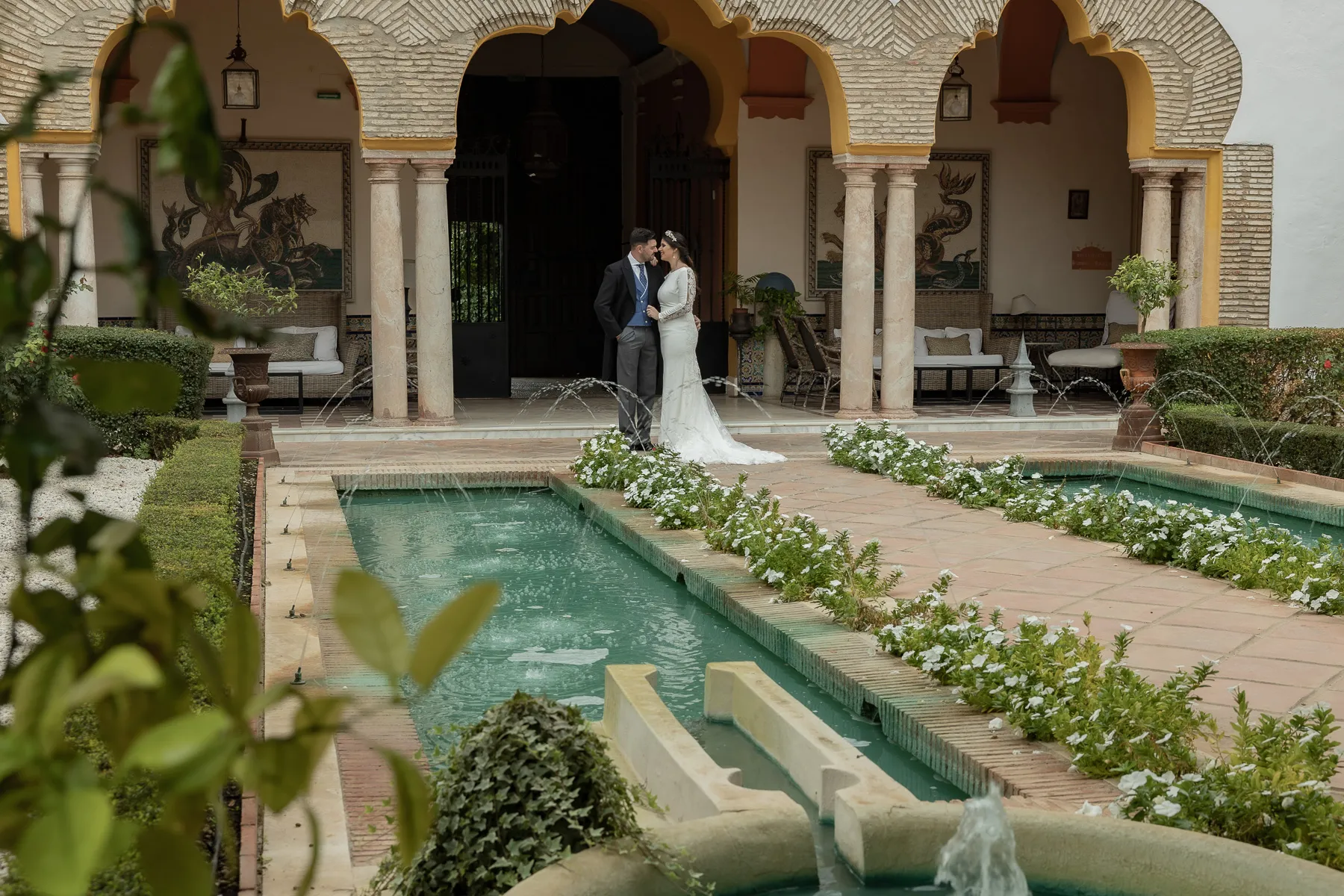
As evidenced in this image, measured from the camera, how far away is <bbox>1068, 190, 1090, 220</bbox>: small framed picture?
17078 millimetres

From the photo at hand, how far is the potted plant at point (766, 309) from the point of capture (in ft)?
50.8

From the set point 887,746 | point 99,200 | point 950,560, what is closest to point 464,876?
point 887,746

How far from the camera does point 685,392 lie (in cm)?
1110

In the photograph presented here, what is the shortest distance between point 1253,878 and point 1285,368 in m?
10.3

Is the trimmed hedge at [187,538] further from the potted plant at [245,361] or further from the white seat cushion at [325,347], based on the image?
the white seat cushion at [325,347]

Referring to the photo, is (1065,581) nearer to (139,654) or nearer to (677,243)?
(677,243)

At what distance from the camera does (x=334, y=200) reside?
50.8 ft

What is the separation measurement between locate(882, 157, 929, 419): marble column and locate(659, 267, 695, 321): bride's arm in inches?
127

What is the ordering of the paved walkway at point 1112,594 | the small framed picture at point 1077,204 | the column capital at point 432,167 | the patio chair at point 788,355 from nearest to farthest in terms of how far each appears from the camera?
1. the paved walkway at point 1112,594
2. the column capital at point 432,167
3. the patio chair at point 788,355
4. the small framed picture at point 1077,204

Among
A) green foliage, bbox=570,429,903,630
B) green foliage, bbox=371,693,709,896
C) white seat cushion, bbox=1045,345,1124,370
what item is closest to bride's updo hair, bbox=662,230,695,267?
green foliage, bbox=570,429,903,630

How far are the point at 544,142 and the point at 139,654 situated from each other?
16.4 m

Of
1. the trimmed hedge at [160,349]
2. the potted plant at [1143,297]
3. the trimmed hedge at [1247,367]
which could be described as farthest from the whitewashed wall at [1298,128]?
the trimmed hedge at [160,349]

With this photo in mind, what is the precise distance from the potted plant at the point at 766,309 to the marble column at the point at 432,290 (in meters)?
3.90

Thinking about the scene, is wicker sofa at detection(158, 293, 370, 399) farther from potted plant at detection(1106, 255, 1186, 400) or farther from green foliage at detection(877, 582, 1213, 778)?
green foliage at detection(877, 582, 1213, 778)
